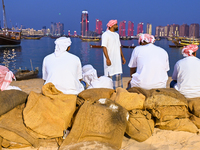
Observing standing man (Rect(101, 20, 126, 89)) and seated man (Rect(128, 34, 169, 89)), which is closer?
seated man (Rect(128, 34, 169, 89))

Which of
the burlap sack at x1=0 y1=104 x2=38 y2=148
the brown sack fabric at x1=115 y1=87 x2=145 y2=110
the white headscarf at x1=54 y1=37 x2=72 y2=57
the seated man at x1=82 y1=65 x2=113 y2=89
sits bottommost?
the burlap sack at x1=0 y1=104 x2=38 y2=148

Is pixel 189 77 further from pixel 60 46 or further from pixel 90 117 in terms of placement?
pixel 60 46

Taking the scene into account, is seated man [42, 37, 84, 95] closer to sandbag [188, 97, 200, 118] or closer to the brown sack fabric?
the brown sack fabric

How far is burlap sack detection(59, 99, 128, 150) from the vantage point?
2254 mm

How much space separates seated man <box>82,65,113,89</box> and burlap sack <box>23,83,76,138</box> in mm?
908

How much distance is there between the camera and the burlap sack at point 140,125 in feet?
8.20

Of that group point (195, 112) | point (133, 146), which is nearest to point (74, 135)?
point (133, 146)

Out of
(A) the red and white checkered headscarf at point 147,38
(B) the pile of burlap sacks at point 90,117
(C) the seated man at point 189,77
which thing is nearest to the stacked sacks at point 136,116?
(B) the pile of burlap sacks at point 90,117

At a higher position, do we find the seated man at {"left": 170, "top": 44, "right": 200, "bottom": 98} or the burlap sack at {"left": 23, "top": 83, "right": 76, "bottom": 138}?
the seated man at {"left": 170, "top": 44, "right": 200, "bottom": 98}

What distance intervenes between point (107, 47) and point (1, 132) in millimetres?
2758

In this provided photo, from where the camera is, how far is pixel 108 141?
2.23m

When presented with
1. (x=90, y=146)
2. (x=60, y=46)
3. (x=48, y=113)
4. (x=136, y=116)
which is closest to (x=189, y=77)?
(x=136, y=116)

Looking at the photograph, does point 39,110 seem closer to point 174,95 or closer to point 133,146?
point 133,146

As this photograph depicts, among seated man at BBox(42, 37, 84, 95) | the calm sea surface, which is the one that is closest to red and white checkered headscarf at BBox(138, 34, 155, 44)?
seated man at BBox(42, 37, 84, 95)
